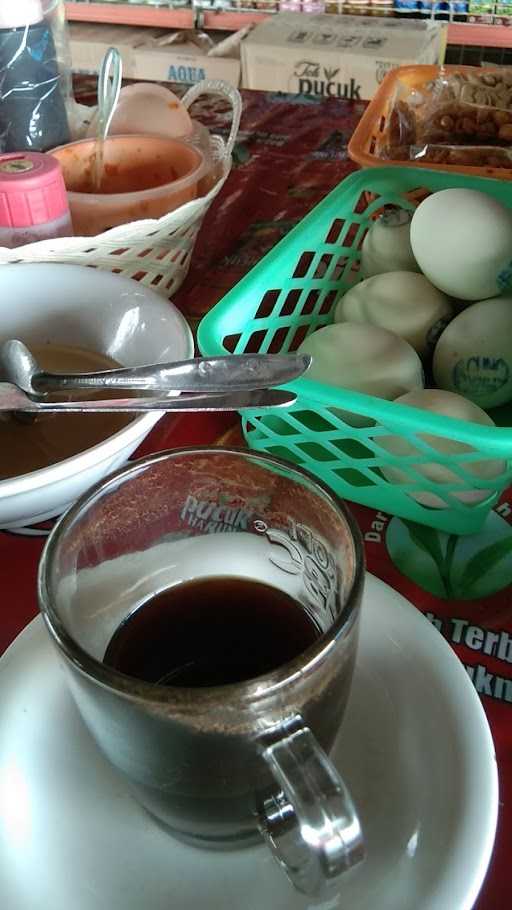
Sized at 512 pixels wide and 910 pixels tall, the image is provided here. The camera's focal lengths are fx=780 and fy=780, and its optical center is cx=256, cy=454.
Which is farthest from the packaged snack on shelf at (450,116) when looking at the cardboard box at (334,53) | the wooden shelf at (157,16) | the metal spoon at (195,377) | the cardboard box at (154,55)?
the wooden shelf at (157,16)

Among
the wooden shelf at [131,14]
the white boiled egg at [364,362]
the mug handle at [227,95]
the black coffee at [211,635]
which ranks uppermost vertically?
the wooden shelf at [131,14]

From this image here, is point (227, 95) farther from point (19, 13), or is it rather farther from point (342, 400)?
point (342, 400)

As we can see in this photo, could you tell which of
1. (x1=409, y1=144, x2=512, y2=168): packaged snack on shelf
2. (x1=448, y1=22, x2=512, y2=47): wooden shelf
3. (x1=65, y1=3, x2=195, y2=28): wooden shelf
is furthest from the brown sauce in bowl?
(x1=65, y1=3, x2=195, y2=28): wooden shelf

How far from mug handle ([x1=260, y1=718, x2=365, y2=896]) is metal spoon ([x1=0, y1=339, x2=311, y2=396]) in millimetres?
153

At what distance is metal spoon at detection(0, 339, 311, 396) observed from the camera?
0.32 metres

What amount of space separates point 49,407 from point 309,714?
196 millimetres

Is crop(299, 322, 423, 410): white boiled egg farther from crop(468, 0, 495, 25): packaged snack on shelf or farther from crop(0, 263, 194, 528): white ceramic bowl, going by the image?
crop(468, 0, 495, 25): packaged snack on shelf

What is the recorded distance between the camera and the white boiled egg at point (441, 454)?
1.09 ft

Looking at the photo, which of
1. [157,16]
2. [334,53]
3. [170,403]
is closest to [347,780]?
[170,403]

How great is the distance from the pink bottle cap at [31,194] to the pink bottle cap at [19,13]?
0.14 meters

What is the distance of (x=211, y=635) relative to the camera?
0.27m

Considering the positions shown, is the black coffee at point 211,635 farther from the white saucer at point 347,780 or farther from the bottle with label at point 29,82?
the bottle with label at point 29,82

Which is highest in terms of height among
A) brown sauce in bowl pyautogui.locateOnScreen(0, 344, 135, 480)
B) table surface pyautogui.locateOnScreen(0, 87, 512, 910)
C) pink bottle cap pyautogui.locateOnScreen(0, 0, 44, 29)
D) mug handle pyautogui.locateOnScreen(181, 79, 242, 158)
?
pink bottle cap pyautogui.locateOnScreen(0, 0, 44, 29)

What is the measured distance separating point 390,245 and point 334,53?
1.01 meters
